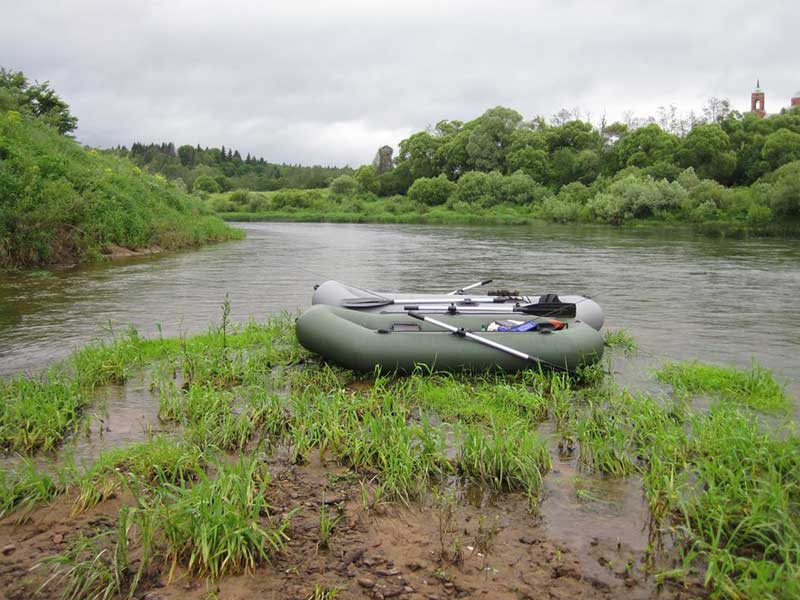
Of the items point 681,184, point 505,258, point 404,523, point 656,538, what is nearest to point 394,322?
point 404,523

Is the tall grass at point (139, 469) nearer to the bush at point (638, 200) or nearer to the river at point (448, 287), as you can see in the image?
the river at point (448, 287)

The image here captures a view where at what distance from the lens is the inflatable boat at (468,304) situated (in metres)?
6.87

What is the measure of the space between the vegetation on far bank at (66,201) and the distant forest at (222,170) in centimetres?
3951

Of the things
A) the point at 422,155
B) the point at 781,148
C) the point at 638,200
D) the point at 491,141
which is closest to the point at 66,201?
the point at 638,200

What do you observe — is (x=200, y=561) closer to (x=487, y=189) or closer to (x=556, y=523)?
(x=556, y=523)

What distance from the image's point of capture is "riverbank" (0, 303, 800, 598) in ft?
9.13

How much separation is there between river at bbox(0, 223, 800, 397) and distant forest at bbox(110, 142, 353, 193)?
156ft

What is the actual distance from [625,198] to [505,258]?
2321 centimetres

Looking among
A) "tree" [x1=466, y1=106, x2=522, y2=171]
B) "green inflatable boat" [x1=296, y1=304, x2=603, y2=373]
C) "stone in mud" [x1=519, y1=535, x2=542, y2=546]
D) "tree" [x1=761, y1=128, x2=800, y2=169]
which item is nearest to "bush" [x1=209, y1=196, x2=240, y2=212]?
"tree" [x1=466, y1=106, x2=522, y2=171]

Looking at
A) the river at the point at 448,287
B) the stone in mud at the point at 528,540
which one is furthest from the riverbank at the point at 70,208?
the stone in mud at the point at 528,540

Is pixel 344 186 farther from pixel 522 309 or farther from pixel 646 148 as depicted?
pixel 522 309

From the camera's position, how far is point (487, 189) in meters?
53.6

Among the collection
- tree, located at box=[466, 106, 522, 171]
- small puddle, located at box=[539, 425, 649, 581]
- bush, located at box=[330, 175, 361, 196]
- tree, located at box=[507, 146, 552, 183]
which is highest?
tree, located at box=[466, 106, 522, 171]

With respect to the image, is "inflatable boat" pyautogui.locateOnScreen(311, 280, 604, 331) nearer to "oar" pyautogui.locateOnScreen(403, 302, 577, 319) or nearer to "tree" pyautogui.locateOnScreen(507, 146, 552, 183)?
"oar" pyautogui.locateOnScreen(403, 302, 577, 319)
